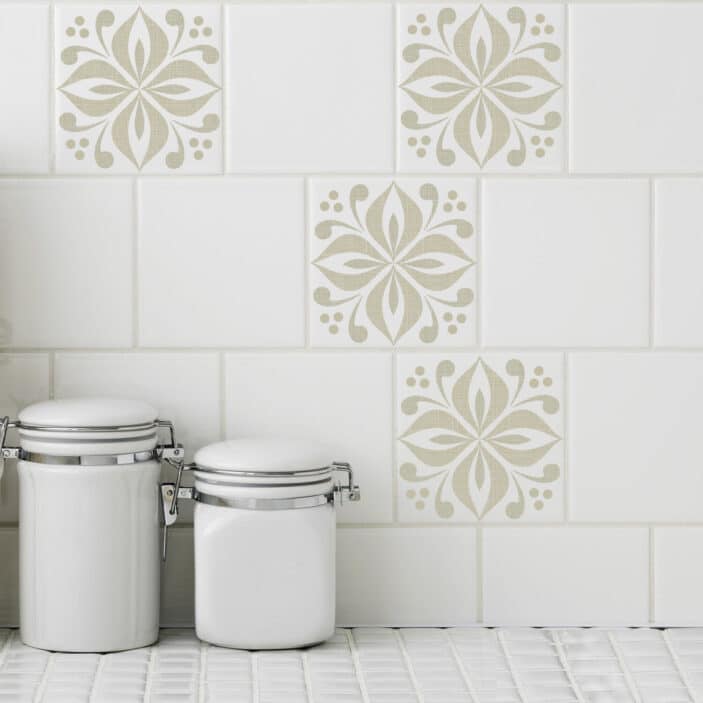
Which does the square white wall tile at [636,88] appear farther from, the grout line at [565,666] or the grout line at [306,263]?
the grout line at [565,666]

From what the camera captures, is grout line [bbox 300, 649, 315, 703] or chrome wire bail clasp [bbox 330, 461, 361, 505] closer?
grout line [bbox 300, 649, 315, 703]

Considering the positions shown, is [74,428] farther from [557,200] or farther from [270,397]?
[557,200]

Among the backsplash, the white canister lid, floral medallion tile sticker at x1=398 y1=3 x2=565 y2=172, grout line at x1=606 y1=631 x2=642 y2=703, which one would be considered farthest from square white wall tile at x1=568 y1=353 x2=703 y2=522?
the white canister lid

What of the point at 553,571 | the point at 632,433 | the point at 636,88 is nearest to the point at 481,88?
the point at 636,88

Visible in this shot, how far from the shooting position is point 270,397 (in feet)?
3.42

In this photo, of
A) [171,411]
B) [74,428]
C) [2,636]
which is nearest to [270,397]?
[171,411]

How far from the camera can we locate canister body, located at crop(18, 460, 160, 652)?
91 centimetres

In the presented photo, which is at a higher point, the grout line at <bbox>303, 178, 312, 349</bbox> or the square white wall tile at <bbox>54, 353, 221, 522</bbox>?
the grout line at <bbox>303, 178, 312, 349</bbox>

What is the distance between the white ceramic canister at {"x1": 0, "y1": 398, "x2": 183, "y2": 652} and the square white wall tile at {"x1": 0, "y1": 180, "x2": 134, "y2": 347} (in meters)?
0.11

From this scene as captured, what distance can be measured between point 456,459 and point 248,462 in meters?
0.24

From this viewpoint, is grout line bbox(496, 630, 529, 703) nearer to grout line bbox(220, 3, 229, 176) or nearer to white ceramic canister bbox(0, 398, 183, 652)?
white ceramic canister bbox(0, 398, 183, 652)

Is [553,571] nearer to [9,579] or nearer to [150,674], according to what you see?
[150,674]

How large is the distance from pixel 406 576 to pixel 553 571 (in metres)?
0.15

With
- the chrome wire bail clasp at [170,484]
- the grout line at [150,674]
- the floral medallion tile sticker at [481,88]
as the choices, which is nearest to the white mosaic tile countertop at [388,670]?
the grout line at [150,674]
